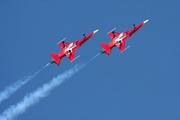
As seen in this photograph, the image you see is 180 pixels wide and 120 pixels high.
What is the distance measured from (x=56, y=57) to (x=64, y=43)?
4240mm

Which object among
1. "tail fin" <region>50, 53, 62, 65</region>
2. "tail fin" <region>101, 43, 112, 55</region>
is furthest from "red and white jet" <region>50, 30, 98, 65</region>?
"tail fin" <region>101, 43, 112, 55</region>

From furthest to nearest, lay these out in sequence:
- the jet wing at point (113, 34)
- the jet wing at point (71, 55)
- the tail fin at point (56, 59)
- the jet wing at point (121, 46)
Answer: the jet wing at point (113, 34), the tail fin at point (56, 59), the jet wing at point (71, 55), the jet wing at point (121, 46)

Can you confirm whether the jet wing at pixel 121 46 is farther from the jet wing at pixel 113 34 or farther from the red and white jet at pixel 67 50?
the red and white jet at pixel 67 50

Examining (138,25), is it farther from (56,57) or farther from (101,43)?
(56,57)

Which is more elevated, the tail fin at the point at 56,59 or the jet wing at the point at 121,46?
the tail fin at the point at 56,59

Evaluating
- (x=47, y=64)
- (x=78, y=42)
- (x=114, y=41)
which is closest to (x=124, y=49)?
(x=114, y=41)

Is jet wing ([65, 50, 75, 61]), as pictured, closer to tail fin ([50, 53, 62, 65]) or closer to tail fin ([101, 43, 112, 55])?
tail fin ([50, 53, 62, 65])

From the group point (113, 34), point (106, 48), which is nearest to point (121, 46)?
point (106, 48)

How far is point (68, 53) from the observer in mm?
120562

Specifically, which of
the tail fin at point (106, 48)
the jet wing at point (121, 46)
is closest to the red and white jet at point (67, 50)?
the tail fin at point (106, 48)

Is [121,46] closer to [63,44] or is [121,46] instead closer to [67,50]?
[67,50]

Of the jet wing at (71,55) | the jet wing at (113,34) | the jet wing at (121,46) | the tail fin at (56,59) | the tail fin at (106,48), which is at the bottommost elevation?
the jet wing at (121,46)

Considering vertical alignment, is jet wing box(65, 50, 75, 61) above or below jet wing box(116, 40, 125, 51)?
above

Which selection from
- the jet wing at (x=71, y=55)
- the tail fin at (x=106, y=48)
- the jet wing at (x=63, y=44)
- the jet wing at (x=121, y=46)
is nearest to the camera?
the tail fin at (x=106, y=48)
